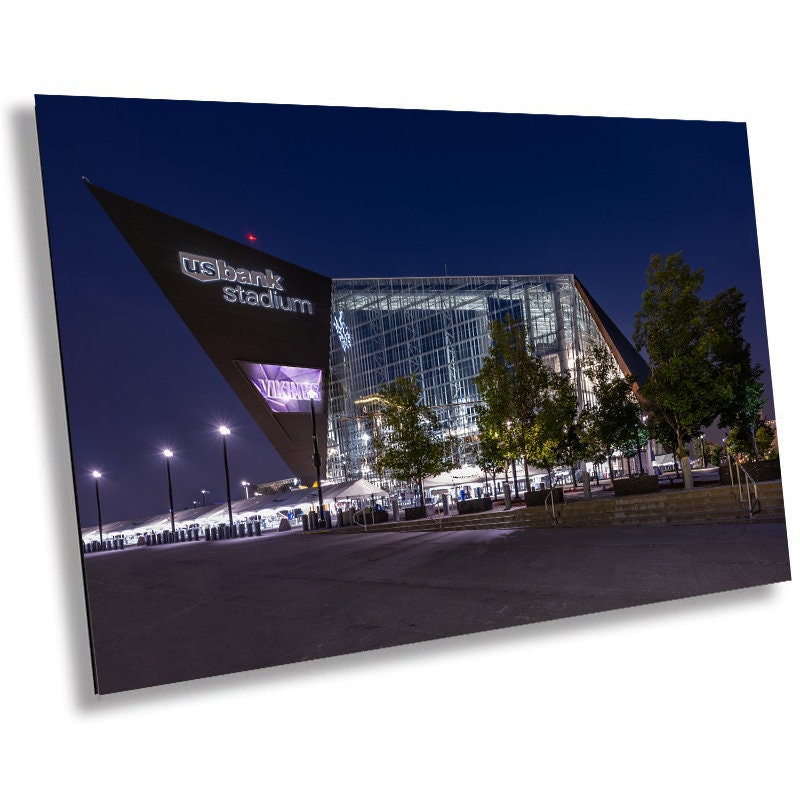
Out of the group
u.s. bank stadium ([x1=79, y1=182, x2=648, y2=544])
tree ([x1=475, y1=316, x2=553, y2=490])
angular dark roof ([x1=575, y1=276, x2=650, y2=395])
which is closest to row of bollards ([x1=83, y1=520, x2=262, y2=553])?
u.s. bank stadium ([x1=79, y1=182, x2=648, y2=544])

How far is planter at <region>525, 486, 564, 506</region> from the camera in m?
8.88

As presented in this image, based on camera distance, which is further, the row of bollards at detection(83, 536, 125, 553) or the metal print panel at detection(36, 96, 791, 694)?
the metal print panel at detection(36, 96, 791, 694)

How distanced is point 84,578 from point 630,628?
424cm

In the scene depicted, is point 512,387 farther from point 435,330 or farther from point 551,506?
point 551,506

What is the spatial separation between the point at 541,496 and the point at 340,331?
3.35 meters

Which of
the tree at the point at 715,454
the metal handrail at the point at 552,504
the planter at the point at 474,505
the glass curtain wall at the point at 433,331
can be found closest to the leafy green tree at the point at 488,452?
the glass curtain wall at the point at 433,331

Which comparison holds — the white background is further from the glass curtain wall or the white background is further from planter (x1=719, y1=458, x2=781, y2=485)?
the glass curtain wall

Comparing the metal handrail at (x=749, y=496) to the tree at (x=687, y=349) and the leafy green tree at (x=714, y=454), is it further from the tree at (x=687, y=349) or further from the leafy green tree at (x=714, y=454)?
the leafy green tree at (x=714, y=454)

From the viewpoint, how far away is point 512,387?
8.74m

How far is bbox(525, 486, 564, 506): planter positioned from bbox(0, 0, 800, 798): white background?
9.02 feet

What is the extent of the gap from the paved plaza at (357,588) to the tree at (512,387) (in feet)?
4.72

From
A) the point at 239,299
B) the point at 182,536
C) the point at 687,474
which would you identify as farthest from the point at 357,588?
the point at 687,474

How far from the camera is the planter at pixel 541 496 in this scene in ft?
29.1

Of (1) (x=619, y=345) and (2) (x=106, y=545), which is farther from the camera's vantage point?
(1) (x=619, y=345)
